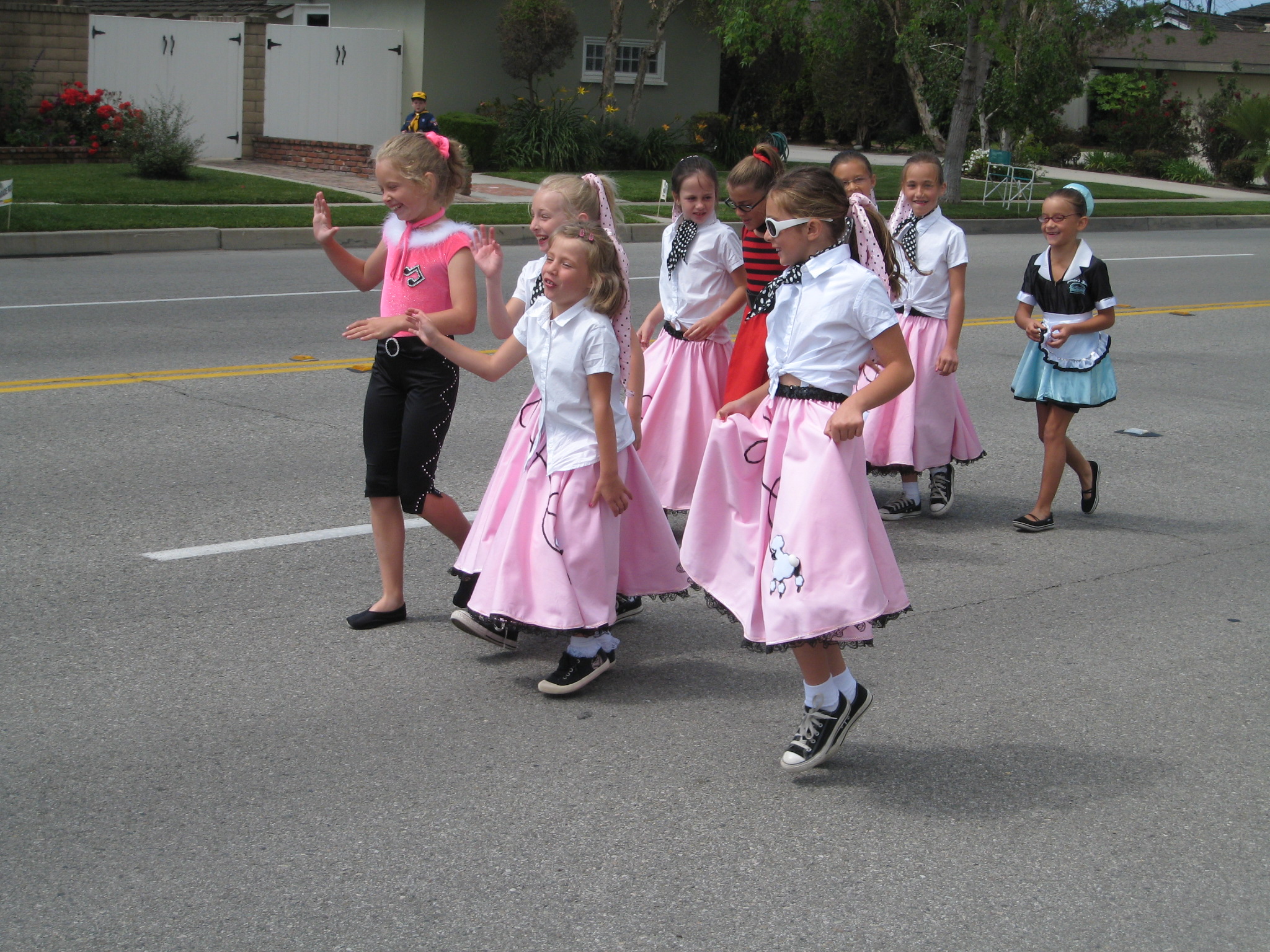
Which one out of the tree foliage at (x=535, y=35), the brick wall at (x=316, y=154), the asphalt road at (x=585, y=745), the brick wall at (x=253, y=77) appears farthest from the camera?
the brick wall at (x=253, y=77)

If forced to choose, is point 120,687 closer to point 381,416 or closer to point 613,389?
point 381,416

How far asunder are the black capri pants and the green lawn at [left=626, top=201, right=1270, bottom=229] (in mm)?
15594

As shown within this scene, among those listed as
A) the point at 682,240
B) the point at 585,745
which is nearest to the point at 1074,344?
the point at 682,240

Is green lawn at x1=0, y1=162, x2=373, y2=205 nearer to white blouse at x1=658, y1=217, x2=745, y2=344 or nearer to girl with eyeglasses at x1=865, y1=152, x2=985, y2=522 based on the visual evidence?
white blouse at x1=658, y1=217, x2=745, y2=344

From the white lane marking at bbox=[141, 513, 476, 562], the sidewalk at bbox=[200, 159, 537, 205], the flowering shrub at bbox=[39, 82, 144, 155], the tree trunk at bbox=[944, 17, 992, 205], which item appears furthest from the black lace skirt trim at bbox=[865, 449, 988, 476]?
the flowering shrub at bbox=[39, 82, 144, 155]

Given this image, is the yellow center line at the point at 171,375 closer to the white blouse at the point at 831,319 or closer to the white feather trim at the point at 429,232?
the white feather trim at the point at 429,232

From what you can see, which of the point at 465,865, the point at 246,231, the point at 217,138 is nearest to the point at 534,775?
the point at 465,865

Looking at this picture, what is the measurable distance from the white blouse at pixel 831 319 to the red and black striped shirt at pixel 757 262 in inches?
74.1

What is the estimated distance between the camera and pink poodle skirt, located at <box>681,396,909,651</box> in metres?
3.79

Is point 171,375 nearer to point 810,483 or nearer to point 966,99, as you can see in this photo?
point 810,483

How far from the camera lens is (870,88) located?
129 ft

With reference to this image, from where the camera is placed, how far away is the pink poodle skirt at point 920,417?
673cm

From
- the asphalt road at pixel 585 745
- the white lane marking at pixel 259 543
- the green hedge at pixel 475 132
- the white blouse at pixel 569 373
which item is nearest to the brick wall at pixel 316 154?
the green hedge at pixel 475 132

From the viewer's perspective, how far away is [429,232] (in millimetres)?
4883
